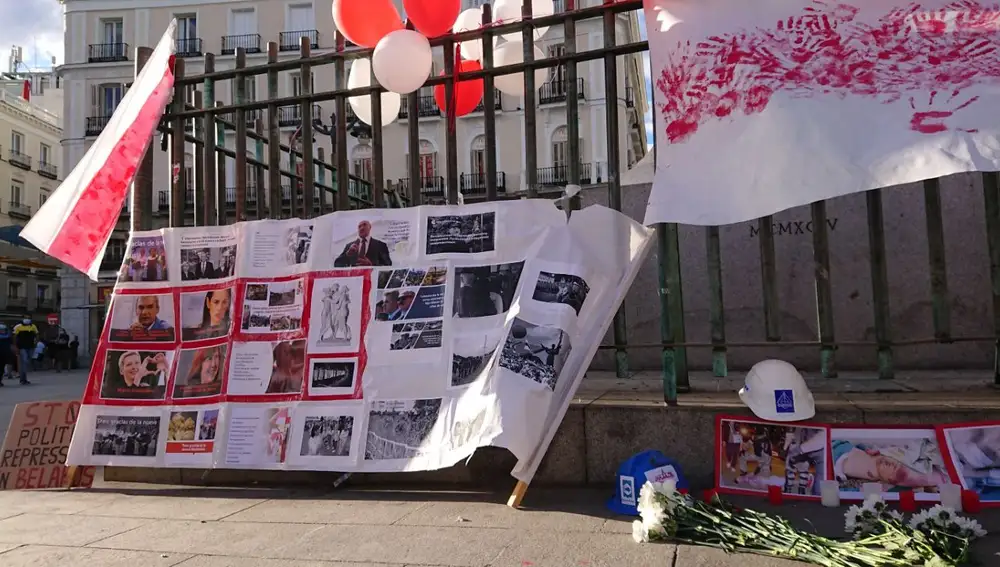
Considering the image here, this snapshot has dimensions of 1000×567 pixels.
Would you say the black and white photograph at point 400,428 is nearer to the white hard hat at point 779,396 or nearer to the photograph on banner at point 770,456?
the photograph on banner at point 770,456

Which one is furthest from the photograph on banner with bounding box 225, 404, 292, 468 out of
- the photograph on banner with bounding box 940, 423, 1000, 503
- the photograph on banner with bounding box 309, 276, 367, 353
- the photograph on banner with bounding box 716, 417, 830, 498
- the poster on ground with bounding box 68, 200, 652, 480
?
the photograph on banner with bounding box 940, 423, 1000, 503

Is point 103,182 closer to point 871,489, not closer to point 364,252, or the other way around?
point 364,252

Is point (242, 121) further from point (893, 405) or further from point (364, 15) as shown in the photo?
point (893, 405)

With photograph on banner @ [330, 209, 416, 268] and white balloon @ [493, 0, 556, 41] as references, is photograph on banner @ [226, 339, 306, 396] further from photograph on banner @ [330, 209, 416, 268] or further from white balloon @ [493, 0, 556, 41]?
white balloon @ [493, 0, 556, 41]

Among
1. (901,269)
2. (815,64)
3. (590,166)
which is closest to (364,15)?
(815,64)

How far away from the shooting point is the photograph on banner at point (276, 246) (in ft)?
14.6

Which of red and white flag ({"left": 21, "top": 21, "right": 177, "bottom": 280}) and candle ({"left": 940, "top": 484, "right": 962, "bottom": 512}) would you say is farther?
red and white flag ({"left": 21, "top": 21, "right": 177, "bottom": 280})

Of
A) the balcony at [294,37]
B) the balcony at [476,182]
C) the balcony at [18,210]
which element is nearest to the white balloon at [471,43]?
the balcony at [476,182]

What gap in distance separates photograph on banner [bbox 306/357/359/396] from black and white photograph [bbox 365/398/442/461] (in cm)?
23

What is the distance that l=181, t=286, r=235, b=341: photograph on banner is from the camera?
4477 millimetres

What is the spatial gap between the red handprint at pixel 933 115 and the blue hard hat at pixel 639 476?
202 cm

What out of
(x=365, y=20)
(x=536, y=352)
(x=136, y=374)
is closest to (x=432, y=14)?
(x=365, y=20)

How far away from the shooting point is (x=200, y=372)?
14.5 feet

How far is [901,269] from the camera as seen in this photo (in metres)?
5.91
